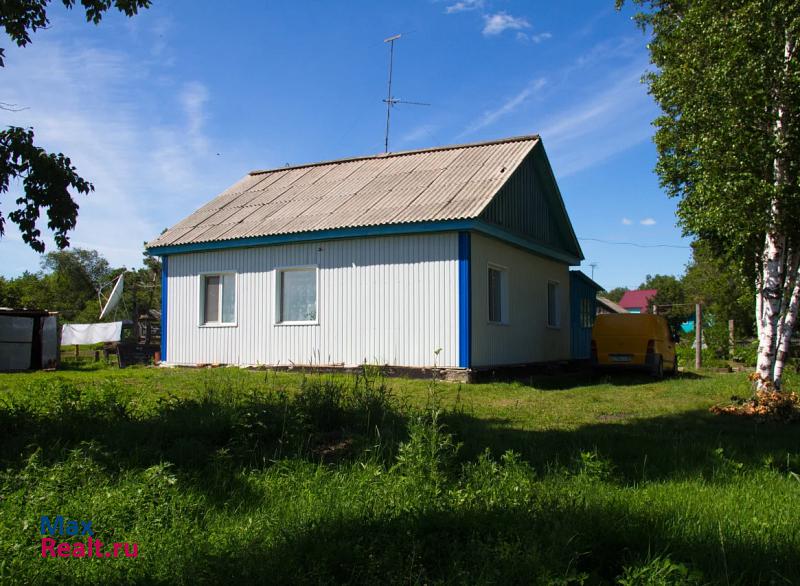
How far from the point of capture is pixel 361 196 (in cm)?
1587

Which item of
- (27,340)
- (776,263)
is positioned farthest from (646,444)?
(27,340)

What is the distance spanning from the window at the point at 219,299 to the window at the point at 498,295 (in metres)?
6.45

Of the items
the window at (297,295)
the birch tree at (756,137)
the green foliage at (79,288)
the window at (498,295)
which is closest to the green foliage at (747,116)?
the birch tree at (756,137)

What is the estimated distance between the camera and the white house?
13492 millimetres

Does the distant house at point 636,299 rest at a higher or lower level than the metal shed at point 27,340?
higher

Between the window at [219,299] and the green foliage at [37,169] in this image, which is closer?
the green foliage at [37,169]

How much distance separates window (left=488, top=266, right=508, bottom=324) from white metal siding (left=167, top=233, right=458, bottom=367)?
198 centimetres

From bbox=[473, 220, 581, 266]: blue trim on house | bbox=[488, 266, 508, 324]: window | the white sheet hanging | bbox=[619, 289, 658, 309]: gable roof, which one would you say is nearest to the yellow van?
bbox=[473, 220, 581, 266]: blue trim on house

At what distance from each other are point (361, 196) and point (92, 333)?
20106 millimetres

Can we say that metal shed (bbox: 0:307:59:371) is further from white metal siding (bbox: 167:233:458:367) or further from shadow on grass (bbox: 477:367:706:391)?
shadow on grass (bbox: 477:367:706:391)

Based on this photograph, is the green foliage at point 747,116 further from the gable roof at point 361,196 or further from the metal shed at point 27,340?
the metal shed at point 27,340

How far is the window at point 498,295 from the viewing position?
49.1ft

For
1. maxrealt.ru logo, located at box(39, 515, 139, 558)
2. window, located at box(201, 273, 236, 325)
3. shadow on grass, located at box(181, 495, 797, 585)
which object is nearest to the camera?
shadow on grass, located at box(181, 495, 797, 585)

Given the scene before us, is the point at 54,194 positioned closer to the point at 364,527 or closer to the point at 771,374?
the point at 364,527
